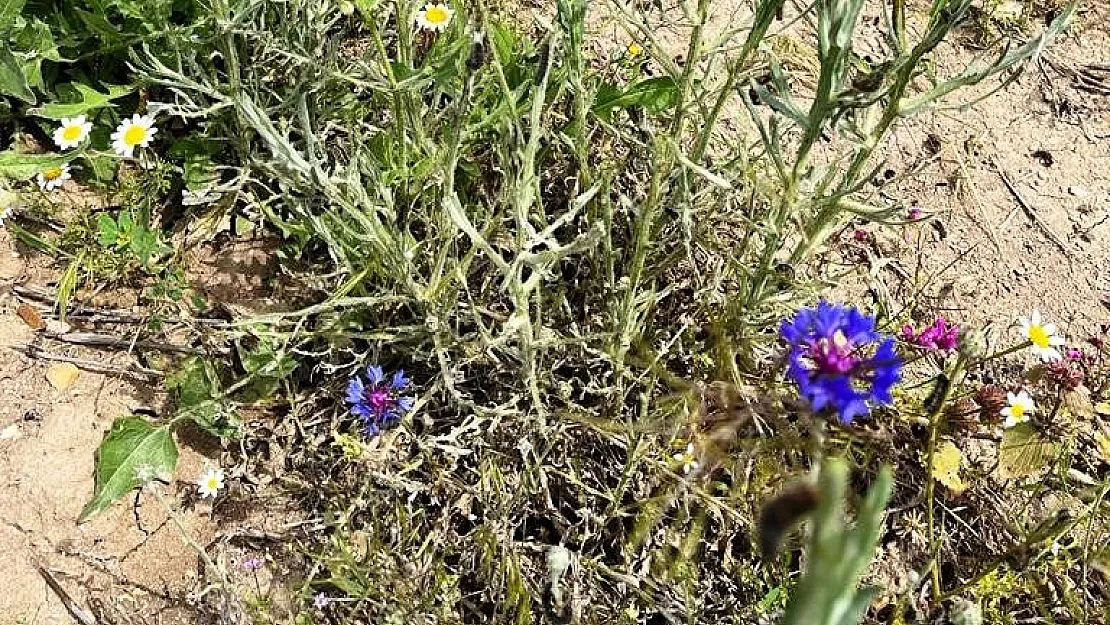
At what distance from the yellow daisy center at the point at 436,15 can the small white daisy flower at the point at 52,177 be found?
2.70 feet

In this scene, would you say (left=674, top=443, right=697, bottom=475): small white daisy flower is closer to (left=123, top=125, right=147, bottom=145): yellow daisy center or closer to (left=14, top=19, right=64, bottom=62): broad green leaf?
(left=123, top=125, right=147, bottom=145): yellow daisy center

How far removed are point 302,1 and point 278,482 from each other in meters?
0.87

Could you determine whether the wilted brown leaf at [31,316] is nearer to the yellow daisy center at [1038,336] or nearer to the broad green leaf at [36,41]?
the broad green leaf at [36,41]

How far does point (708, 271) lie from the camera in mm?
1960

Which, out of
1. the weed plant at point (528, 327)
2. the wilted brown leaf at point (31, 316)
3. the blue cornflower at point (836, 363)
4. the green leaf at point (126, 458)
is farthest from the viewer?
the wilted brown leaf at point (31, 316)

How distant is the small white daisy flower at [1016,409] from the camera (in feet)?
5.84

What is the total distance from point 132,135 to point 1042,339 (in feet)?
6.04

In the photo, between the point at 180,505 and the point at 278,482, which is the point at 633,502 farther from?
the point at 180,505

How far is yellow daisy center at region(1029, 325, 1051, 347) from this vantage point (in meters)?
1.89

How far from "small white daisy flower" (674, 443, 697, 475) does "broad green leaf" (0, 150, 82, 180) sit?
1.38 m

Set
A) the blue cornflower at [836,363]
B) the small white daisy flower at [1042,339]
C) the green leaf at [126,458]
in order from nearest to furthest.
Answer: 1. the blue cornflower at [836,363]
2. the green leaf at [126,458]
3. the small white daisy flower at [1042,339]

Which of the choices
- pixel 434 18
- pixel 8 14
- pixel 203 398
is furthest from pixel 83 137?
pixel 434 18

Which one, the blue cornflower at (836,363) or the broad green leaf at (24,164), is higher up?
→ the blue cornflower at (836,363)

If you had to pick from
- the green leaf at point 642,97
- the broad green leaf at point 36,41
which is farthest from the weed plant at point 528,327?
the broad green leaf at point 36,41
